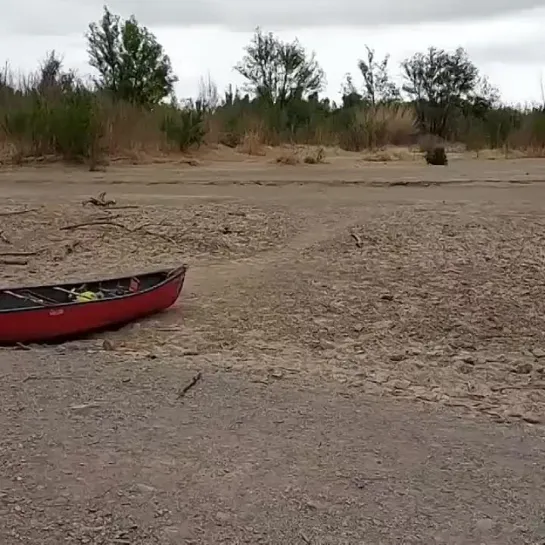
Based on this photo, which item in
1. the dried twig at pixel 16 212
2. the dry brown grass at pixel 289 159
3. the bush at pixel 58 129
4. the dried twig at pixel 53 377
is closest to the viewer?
the dried twig at pixel 53 377

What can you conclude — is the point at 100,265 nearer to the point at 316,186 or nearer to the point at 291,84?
the point at 316,186

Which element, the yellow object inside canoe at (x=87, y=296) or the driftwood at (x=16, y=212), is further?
the driftwood at (x=16, y=212)

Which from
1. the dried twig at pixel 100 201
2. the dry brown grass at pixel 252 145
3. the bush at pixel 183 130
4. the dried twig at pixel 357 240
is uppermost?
the bush at pixel 183 130

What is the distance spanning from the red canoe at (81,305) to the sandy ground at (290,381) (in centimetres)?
16

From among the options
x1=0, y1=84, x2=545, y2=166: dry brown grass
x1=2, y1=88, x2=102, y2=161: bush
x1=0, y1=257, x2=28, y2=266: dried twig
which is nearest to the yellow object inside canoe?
x1=0, y1=257, x2=28, y2=266: dried twig

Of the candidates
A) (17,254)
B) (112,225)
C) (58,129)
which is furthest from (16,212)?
(58,129)

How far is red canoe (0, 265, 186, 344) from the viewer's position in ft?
24.0

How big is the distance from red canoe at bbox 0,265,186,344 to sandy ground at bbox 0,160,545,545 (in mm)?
162

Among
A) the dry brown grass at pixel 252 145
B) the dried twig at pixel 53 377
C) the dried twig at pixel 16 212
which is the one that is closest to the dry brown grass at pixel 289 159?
the dry brown grass at pixel 252 145

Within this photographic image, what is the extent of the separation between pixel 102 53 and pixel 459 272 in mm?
22742

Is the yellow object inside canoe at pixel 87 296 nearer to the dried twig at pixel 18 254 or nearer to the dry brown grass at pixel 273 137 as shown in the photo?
the dried twig at pixel 18 254

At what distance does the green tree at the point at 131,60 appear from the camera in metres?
28.8

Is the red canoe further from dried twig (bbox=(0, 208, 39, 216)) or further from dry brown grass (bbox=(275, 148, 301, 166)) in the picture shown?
dry brown grass (bbox=(275, 148, 301, 166))

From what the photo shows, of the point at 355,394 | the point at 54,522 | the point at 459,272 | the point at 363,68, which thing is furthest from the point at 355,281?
the point at 363,68
